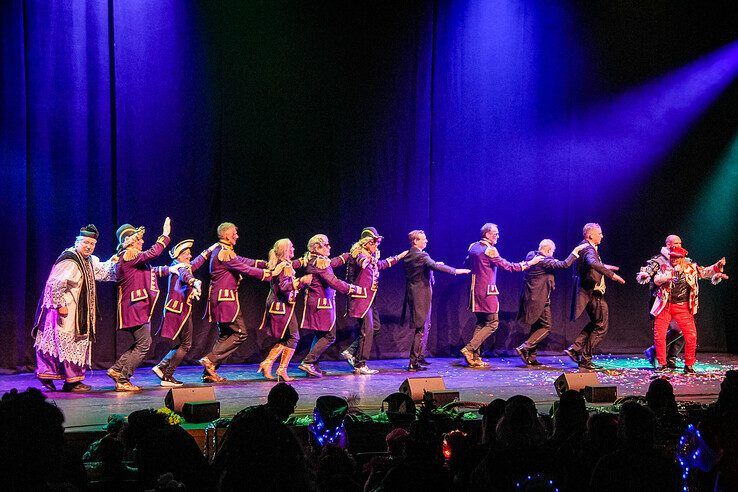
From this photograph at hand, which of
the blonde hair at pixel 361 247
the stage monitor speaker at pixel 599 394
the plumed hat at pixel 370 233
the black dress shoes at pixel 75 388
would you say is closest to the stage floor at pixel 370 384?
the black dress shoes at pixel 75 388

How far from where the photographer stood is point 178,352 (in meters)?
9.54

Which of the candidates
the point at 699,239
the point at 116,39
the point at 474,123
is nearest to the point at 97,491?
the point at 116,39

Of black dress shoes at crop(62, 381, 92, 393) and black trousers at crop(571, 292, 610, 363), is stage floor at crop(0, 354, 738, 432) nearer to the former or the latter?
black dress shoes at crop(62, 381, 92, 393)

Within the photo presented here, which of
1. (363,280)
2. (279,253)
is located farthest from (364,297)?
(279,253)

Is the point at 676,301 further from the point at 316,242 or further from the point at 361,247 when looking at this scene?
the point at 316,242

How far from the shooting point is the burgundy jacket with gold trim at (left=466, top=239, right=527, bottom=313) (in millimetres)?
11625

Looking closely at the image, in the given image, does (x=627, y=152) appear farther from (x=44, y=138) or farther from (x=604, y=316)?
(x=44, y=138)

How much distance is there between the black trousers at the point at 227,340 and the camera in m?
9.91

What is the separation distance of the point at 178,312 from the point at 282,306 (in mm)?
1270

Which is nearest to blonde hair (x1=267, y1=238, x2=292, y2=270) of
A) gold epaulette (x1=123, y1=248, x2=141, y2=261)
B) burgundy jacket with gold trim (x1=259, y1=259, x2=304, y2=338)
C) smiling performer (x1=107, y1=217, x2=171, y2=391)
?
burgundy jacket with gold trim (x1=259, y1=259, x2=304, y2=338)

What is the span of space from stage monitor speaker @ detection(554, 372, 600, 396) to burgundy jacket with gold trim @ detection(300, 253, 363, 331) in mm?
3170

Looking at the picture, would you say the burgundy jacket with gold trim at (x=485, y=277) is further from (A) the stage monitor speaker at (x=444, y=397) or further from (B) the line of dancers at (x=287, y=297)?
(A) the stage monitor speaker at (x=444, y=397)

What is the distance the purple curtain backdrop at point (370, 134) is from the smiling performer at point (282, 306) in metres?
1.48

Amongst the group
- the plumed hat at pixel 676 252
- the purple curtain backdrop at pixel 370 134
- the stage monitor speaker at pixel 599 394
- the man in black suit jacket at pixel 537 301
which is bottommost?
the stage monitor speaker at pixel 599 394
